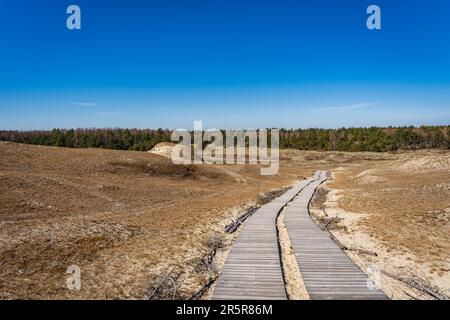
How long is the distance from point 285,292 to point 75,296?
23.9 feet

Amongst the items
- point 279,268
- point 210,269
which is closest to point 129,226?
point 210,269

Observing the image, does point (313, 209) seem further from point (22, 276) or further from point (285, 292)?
point (22, 276)

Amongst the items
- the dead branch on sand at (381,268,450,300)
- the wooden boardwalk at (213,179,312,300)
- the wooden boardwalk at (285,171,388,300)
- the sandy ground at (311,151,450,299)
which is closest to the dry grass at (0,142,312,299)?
the wooden boardwalk at (213,179,312,300)

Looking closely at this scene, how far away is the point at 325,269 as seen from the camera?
1498 centimetres

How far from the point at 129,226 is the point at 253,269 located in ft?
35.8

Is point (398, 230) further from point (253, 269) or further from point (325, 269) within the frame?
point (253, 269)

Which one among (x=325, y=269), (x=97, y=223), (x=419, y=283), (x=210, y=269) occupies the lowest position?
(x=419, y=283)

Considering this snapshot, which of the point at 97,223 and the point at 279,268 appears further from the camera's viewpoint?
the point at 97,223

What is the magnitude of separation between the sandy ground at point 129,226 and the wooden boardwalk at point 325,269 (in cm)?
220

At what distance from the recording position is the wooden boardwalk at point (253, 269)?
12.5 m

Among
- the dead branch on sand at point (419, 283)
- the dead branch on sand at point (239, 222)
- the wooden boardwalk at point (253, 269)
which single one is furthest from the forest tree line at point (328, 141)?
the dead branch on sand at point (419, 283)

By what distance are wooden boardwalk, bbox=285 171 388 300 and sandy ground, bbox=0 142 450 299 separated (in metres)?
2.20

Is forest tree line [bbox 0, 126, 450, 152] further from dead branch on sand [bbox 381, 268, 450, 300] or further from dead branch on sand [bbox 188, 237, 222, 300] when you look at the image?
dead branch on sand [bbox 381, 268, 450, 300]

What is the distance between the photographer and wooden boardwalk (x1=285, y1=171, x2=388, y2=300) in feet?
41.1
